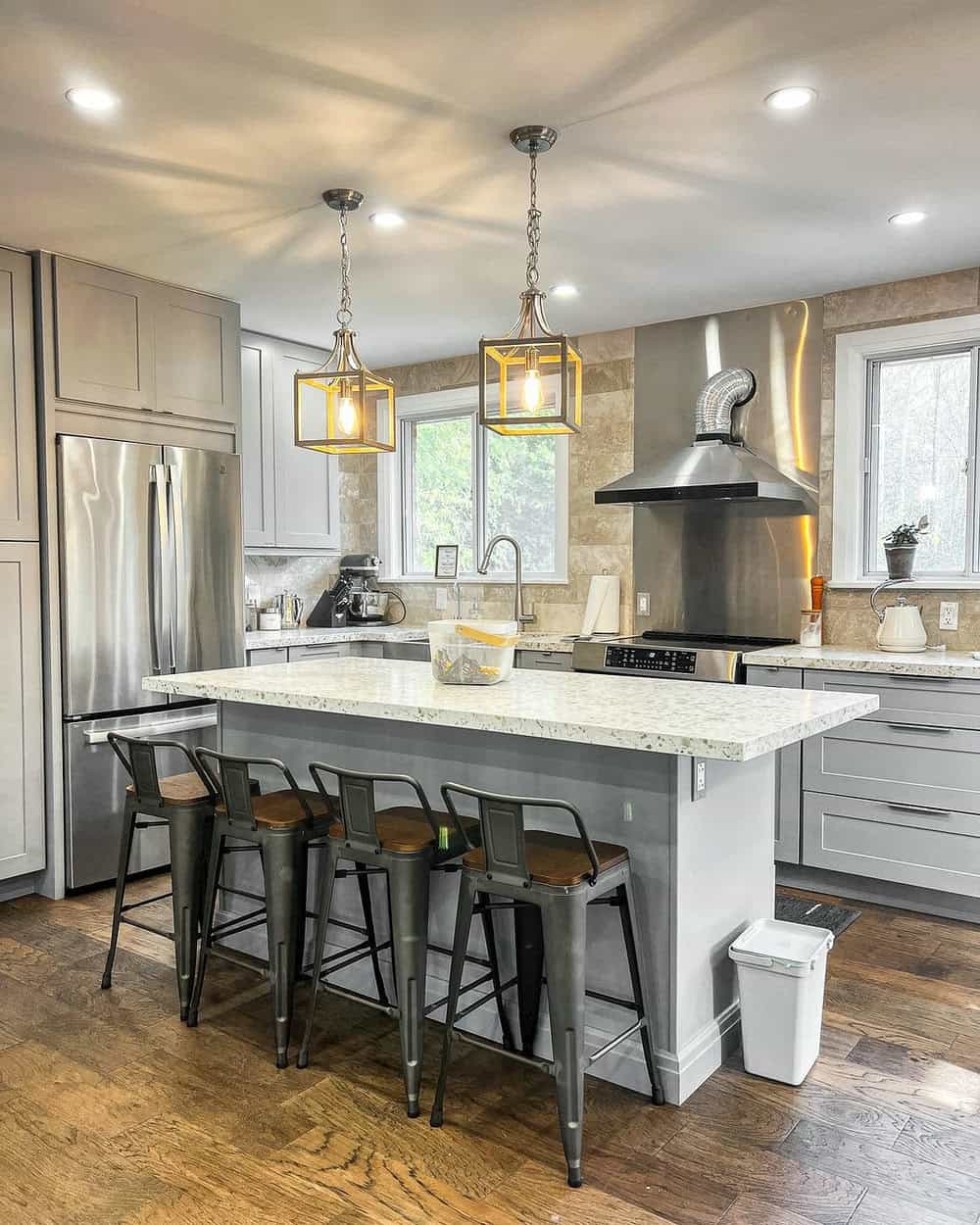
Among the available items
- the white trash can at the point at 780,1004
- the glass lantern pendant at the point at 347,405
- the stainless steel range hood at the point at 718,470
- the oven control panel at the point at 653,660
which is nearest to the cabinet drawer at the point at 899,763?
the oven control panel at the point at 653,660

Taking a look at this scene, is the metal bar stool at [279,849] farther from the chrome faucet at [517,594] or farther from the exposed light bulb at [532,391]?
the chrome faucet at [517,594]

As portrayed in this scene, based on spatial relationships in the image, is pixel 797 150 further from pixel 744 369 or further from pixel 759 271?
pixel 744 369

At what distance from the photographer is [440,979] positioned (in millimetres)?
2799

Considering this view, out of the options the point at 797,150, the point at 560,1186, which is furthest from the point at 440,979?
the point at 797,150

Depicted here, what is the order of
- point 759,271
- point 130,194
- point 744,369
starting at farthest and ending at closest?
point 744,369
point 759,271
point 130,194

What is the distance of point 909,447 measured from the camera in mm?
4359

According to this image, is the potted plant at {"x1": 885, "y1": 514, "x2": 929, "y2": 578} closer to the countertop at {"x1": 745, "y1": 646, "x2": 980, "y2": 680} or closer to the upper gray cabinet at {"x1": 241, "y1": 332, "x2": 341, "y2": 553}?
the countertop at {"x1": 745, "y1": 646, "x2": 980, "y2": 680}

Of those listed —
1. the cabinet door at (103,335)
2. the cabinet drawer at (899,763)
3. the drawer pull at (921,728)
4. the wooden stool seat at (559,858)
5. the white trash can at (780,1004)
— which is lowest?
the white trash can at (780,1004)

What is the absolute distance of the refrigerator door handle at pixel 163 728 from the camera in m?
3.97

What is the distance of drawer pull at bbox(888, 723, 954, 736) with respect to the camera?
12.1ft

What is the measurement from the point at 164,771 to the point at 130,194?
93.5 inches

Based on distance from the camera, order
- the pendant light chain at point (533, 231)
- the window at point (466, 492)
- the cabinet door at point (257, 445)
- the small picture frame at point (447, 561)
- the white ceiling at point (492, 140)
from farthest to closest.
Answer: the small picture frame at point (447, 561), the window at point (466, 492), the cabinet door at point (257, 445), the pendant light chain at point (533, 231), the white ceiling at point (492, 140)

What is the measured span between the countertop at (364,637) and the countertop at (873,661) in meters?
1.08

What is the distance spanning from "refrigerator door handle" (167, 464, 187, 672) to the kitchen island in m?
1.38
